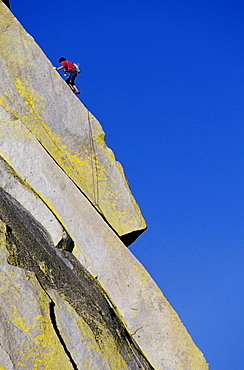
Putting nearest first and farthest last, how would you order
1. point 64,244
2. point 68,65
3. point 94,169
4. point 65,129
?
point 64,244, point 94,169, point 65,129, point 68,65

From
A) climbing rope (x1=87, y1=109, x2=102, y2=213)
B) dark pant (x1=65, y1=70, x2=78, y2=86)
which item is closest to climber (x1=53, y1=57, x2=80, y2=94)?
dark pant (x1=65, y1=70, x2=78, y2=86)

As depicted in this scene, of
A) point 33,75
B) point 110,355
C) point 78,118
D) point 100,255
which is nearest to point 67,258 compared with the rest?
point 100,255

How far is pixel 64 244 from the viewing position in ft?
38.4

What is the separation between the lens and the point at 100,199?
13891mm

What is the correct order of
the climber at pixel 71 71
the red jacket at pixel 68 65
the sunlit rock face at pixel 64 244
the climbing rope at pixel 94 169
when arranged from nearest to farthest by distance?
the sunlit rock face at pixel 64 244
the climbing rope at pixel 94 169
the climber at pixel 71 71
the red jacket at pixel 68 65

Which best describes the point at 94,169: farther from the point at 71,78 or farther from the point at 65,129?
the point at 71,78

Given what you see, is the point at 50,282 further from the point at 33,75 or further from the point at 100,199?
the point at 33,75

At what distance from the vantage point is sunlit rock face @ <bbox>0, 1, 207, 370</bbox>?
875cm

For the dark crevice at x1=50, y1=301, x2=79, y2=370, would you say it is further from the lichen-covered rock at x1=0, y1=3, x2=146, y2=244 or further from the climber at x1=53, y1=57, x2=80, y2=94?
the climber at x1=53, y1=57, x2=80, y2=94

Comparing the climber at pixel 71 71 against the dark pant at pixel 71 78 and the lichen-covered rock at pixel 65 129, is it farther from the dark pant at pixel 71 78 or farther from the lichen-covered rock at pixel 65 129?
the lichen-covered rock at pixel 65 129

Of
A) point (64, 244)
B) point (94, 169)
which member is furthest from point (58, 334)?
point (94, 169)

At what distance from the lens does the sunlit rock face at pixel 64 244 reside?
28.7 feet

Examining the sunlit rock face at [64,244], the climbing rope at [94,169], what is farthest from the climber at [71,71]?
the climbing rope at [94,169]

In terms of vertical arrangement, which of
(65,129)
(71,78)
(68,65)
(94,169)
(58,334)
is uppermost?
(68,65)
